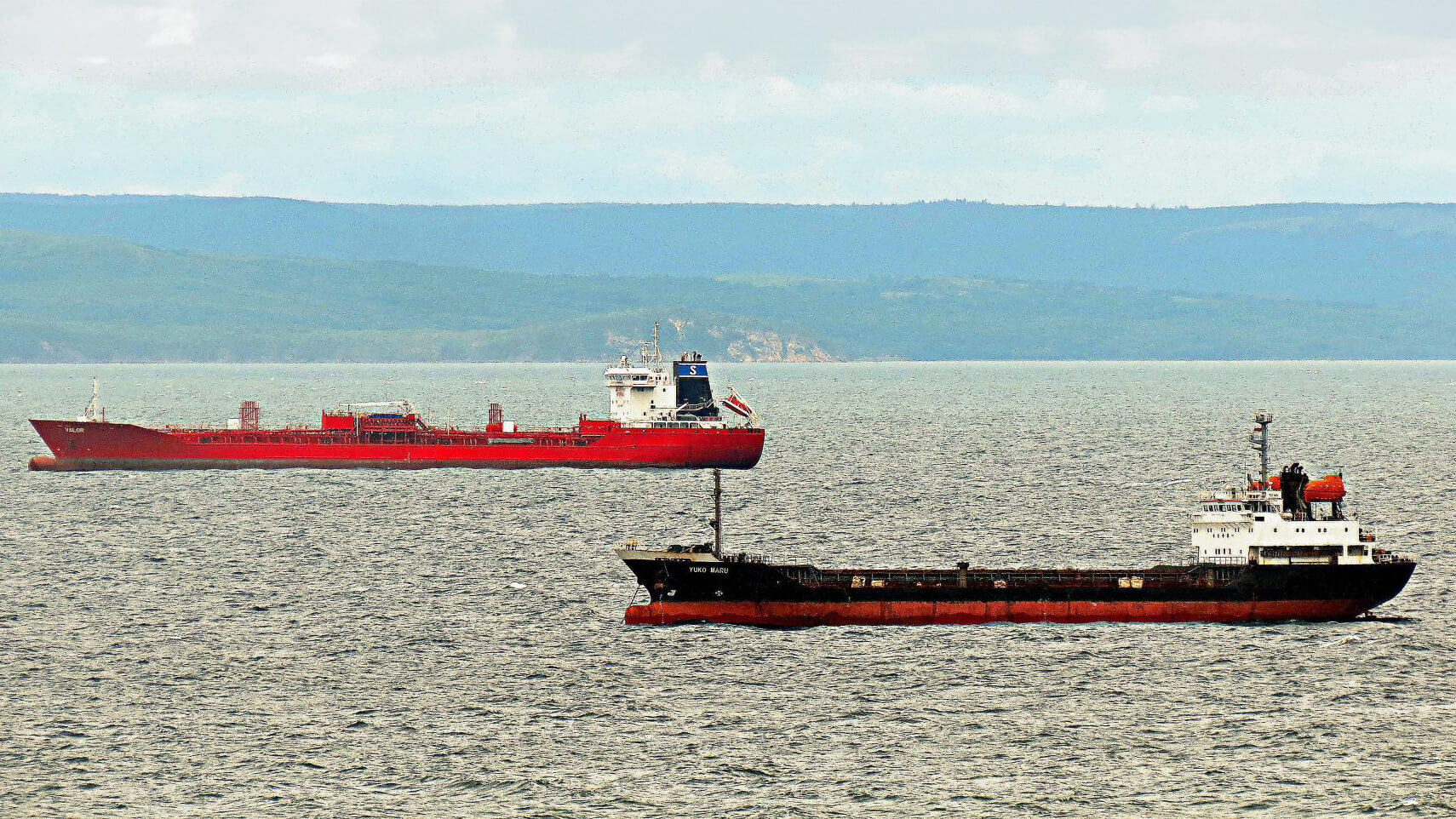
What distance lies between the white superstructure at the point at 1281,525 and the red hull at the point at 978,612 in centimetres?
189

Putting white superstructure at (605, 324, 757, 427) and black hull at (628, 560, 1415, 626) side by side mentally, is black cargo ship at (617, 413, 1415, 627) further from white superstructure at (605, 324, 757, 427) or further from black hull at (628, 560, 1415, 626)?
white superstructure at (605, 324, 757, 427)

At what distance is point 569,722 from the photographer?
5775 centimetres

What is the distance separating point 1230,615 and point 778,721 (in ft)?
72.4

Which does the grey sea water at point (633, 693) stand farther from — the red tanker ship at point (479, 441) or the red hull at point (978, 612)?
the red tanker ship at point (479, 441)

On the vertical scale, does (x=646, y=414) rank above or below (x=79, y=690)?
above

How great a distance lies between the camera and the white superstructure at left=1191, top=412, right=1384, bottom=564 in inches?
2766

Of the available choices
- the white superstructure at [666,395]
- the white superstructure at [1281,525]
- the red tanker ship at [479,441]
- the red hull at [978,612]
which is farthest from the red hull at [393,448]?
the white superstructure at [1281,525]

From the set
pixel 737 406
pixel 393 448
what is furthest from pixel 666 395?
pixel 393 448

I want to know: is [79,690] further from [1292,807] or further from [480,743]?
[1292,807]

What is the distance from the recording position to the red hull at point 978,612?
71.1m

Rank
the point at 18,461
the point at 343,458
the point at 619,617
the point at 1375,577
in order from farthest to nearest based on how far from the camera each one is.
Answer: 1. the point at 18,461
2. the point at 343,458
3. the point at 619,617
4. the point at 1375,577

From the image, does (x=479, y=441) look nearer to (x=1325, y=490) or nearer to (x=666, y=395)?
(x=666, y=395)

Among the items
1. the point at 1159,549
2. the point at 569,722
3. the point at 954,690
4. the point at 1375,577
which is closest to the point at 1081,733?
the point at 954,690

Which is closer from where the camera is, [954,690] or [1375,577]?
[954,690]
